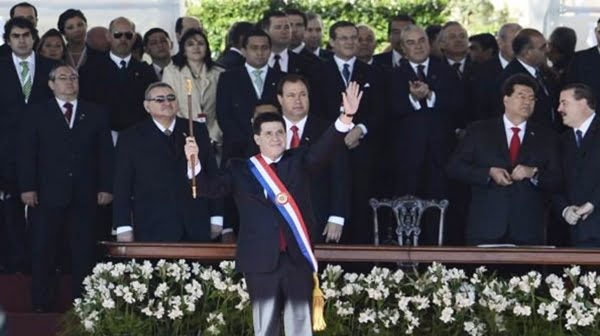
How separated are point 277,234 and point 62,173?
282 centimetres

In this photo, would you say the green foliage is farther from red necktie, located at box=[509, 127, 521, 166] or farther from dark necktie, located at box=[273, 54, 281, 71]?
red necktie, located at box=[509, 127, 521, 166]

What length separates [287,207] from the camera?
33.3ft

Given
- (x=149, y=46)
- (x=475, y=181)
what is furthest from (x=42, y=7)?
(x=475, y=181)

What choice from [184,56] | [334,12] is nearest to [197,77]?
[184,56]

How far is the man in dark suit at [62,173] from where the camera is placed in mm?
12469

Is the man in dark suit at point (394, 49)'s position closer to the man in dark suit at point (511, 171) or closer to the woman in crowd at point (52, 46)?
the man in dark suit at point (511, 171)

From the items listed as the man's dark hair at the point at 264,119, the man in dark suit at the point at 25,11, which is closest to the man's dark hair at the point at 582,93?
the man's dark hair at the point at 264,119

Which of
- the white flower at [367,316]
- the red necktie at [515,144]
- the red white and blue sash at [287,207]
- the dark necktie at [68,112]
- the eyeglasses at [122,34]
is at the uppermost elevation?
the eyeglasses at [122,34]

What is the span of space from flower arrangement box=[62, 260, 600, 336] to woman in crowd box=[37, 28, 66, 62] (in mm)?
2552

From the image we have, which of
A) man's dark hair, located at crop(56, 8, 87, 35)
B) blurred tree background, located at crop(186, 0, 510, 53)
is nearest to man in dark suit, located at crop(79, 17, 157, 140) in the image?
man's dark hair, located at crop(56, 8, 87, 35)

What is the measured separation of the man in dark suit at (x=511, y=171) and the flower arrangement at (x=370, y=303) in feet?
2.28

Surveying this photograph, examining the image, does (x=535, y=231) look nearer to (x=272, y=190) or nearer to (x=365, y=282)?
(x=365, y=282)

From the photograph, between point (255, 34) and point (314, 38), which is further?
point (314, 38)

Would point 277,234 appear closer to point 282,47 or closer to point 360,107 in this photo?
point 360,107
